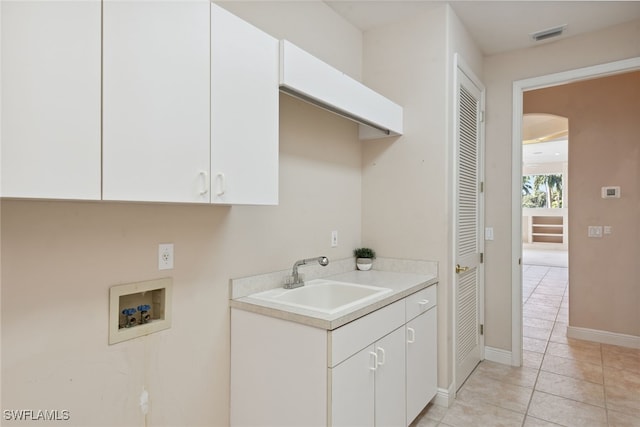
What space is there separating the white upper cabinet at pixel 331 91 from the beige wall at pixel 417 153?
0.63 feet

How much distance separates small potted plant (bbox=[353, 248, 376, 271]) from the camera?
8.86ft

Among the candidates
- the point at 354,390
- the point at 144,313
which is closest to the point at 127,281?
the point at 144,313

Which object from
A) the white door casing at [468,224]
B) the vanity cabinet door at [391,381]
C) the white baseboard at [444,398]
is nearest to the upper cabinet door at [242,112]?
the vanity cabinet door at [391,381]

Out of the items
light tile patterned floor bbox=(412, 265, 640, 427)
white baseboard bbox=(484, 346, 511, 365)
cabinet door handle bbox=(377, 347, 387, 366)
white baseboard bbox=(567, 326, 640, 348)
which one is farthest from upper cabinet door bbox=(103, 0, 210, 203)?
white baseboard bbox=(567, 326, 640, 348)

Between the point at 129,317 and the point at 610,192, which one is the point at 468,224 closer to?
the point at 610,192

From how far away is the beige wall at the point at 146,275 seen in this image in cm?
122

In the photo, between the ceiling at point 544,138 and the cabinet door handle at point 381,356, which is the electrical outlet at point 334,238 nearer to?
the cabinet door handle at point 381,356

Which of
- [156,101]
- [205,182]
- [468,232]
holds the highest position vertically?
[156,101]

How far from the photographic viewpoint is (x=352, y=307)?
168 centimetres

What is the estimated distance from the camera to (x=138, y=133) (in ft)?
3.88

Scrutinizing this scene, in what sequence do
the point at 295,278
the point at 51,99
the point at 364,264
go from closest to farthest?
the point at 51,99 → the point at 295,278 → the point at 364,264

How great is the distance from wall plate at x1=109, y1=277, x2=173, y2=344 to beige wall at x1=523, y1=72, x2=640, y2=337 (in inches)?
156

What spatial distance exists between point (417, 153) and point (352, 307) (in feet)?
4.42

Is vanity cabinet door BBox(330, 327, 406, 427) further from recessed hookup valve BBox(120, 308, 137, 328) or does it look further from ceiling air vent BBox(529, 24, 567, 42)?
ceiling air vent BBox(529, 24, 567, 42)
